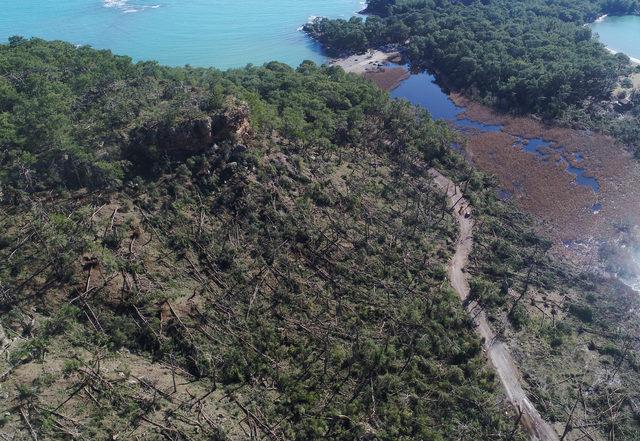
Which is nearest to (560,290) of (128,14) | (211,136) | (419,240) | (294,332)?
(419,240)

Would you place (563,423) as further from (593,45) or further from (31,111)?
(593,45)

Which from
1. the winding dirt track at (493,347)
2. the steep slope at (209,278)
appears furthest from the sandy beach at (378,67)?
the winding dirt track at (493,347)

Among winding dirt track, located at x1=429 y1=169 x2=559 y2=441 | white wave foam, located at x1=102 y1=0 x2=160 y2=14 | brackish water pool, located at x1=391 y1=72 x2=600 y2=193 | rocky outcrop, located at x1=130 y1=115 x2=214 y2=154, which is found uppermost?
white wave foam, located at x1=102 y1=0 x2=160 y2=14

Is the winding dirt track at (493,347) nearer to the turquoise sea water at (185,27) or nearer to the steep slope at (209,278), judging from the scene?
the steep slope at (209,278)

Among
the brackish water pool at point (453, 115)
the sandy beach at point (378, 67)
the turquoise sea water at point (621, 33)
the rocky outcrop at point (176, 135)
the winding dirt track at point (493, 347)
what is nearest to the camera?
the winding dirt track at point (493, 347)

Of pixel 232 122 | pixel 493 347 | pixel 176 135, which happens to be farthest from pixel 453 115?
pixel 176 135

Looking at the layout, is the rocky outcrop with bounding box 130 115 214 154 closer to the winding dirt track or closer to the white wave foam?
the winding dirt track

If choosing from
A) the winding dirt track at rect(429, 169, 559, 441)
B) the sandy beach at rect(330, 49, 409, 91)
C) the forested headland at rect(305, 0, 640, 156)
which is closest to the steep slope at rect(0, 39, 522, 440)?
the winding dirt track at rect(429, 169, 559, 441)
